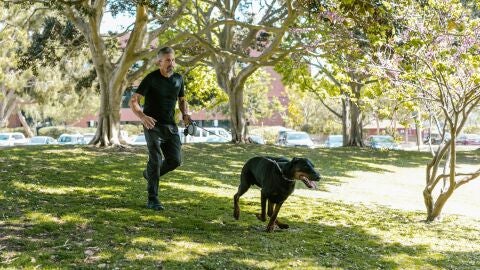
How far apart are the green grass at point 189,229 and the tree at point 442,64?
155 cm

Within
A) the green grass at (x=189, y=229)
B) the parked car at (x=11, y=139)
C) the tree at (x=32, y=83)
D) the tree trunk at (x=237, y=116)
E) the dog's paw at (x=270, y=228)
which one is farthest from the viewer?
the parked car at (x=11, y=139)

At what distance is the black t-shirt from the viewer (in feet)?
25.1

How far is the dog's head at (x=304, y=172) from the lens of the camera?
6.68 m

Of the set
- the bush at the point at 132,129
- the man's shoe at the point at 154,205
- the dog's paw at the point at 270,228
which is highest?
the bush at the point at 132,129

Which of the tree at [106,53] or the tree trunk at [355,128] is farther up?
the tree at [106,53]

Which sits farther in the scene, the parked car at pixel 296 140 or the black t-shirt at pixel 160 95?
the parked car at pixel 296 140

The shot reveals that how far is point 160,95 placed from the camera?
25.3 feet

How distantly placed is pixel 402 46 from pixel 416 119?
6.85 feet

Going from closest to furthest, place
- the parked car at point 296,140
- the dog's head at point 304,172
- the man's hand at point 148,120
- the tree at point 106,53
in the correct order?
1. the dog's head at point 304,172
2. the man's hand at point 148,120
3. the tree at point 106,53
4. the parked car at point 296,140

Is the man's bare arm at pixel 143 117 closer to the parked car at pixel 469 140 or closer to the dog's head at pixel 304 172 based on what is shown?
the dog's head at pixel 304 172

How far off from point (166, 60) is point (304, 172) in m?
2.46

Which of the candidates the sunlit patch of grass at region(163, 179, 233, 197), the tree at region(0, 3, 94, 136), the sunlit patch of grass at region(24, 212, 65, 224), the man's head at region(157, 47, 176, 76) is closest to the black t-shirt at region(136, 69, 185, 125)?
the man's head at region(157, 47, 176, 76)

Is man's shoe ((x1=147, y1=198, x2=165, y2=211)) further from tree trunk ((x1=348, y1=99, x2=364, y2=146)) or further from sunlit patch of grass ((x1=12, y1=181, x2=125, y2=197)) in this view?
tree trunk ((x1=348, y1=99, x2=364, y2=146))

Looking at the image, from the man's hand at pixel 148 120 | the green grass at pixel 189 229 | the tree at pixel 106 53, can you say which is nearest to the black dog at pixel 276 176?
the green grass at pixel 189 229
